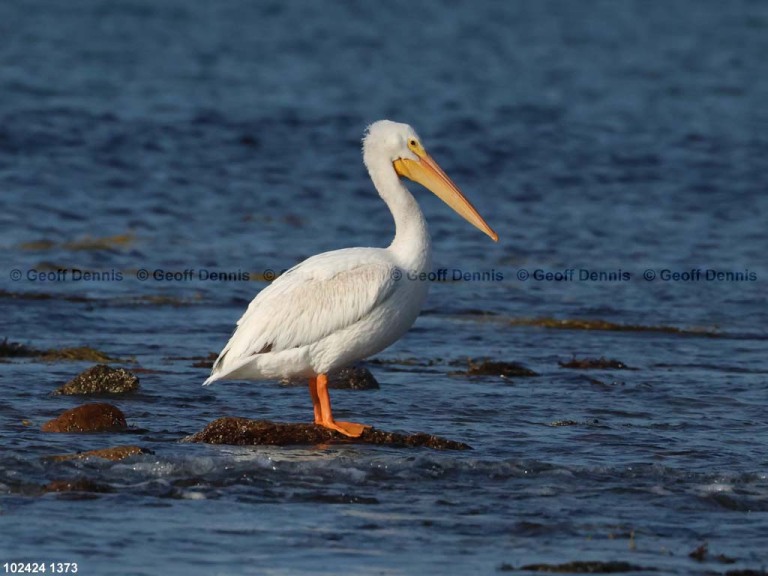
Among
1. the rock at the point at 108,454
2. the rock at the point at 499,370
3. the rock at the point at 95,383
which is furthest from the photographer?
the rock at the point at 499,370

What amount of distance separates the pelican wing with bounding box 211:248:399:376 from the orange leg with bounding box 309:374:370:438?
0.81 feet

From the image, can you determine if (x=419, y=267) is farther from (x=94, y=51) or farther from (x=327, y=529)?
(x=94, y=51)

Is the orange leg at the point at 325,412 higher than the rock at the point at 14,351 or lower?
lower

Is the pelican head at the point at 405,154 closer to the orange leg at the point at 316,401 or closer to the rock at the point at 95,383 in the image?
the orange leg at the point at 316,401

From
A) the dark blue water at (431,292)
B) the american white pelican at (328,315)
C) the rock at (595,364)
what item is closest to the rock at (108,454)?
the dark blue water at (431,292)

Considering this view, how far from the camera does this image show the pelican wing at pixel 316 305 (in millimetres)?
7633

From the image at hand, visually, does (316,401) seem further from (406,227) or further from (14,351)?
(14,351)

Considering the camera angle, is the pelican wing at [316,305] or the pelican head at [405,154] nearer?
the pelican wing at [316,305]

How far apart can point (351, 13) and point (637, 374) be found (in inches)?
1212

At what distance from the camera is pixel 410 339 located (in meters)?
10.9

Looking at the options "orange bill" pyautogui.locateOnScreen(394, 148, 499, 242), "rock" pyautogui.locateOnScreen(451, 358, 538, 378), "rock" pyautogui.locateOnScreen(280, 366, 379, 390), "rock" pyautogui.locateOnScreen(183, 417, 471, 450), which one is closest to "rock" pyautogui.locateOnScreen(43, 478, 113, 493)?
"rock" pyautogui.locateOnScreen(183, 417, 471, 450)

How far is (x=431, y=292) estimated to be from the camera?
1273cm

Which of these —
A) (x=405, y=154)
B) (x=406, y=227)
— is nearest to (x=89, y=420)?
(x=406, y=227)

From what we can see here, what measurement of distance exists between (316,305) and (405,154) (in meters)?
1.32
